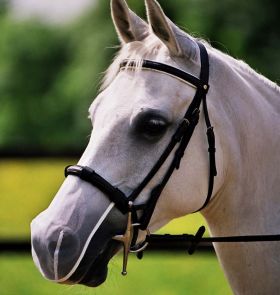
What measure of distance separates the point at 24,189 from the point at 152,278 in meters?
1.53

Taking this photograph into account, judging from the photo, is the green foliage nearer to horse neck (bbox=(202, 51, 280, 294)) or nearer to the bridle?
horse neck (bbox=(202, 51, 280, 294))

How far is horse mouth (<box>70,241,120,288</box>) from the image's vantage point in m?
3.46

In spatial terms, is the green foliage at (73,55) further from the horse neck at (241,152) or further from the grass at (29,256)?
the horse neck at (241,152)

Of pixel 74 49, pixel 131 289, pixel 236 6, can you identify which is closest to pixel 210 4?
pixel 236 6

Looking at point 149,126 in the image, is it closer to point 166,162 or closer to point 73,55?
point 166,162

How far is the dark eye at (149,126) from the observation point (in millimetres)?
3570

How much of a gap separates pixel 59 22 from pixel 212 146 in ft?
154

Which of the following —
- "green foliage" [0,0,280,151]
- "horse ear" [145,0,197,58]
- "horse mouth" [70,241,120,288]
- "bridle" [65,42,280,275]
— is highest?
"horse ear" [145,0,197,58]

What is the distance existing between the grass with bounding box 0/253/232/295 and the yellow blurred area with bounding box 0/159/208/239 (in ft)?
1.07

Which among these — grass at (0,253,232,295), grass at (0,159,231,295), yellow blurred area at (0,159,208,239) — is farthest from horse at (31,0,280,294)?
yellow blurred area at (0,159,208,239)

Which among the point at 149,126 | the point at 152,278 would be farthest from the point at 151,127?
the point at 152,278

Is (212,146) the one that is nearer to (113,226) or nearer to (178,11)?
(113,226)

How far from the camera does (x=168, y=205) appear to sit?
3.65 m

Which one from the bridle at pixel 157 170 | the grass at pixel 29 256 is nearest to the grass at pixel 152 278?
the grass at pixel 29 256
